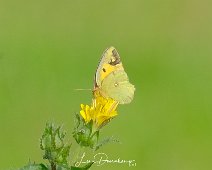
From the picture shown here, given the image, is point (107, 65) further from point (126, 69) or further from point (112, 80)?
point (126, 69)

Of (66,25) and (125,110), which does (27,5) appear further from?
(125,110)

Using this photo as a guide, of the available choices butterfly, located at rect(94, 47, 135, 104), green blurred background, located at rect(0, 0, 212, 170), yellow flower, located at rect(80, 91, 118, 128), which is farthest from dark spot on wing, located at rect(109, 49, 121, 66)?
green blurred background, located at rect(0, 0, 212, 170)

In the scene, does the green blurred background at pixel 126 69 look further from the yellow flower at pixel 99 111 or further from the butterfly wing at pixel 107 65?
the yellow flower at pixel 99 111

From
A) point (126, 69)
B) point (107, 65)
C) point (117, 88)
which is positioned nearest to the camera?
point (117, 88)

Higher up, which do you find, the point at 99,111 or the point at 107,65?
the point at 107,65

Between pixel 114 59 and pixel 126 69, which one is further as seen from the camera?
pixel 126 69

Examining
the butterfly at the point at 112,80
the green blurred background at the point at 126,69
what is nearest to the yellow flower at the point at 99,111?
the butterfly at the point at 112,80

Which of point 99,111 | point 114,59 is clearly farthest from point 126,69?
point 99,111

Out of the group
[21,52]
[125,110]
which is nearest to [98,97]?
[125,110]

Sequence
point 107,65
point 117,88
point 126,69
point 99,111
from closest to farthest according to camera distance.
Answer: point 99,111, point 117,88, point 107,65, point 126,69
